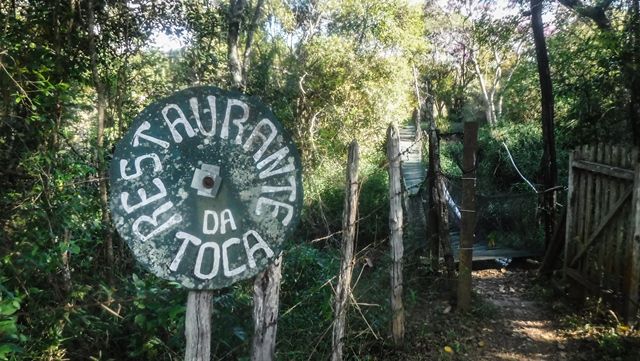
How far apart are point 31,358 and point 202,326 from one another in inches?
97.1

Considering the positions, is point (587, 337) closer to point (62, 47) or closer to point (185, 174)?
point (185, 174)

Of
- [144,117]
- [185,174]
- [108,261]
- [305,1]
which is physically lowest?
[108,261]

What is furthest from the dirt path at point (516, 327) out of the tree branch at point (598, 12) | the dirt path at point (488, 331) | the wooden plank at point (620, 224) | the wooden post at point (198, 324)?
the tree branch at point (598, 12)

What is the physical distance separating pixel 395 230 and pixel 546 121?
413 cm

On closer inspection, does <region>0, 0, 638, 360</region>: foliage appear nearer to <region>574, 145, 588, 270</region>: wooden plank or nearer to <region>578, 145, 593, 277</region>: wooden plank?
<region>578, 145, 593, 277</region>: wooden plank

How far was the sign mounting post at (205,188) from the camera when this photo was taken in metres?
1.49

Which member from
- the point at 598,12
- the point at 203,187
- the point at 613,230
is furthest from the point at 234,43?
the point at 203,187

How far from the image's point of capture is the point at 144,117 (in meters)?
1.50

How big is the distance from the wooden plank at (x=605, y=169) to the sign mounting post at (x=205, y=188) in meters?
4.18

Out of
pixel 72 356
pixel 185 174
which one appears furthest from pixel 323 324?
pixel 185 174

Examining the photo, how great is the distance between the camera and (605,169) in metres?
4.73

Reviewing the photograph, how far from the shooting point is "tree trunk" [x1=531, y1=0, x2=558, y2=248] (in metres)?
6.59

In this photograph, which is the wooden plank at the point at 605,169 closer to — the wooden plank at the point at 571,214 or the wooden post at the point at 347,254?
the wooden plank at the point at 571,214

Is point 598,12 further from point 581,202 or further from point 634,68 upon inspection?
point 581,202
